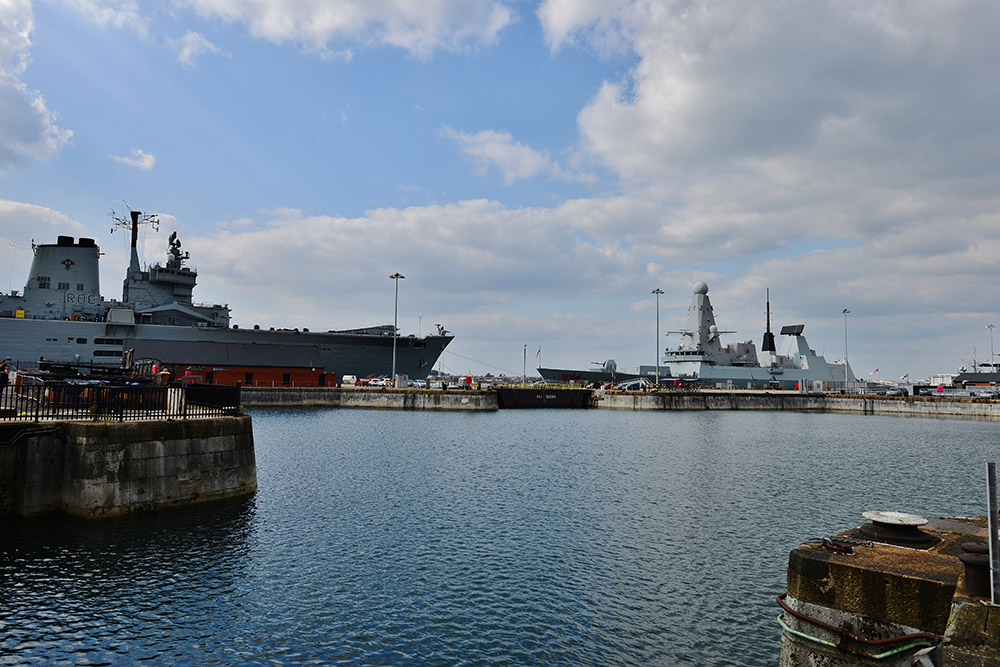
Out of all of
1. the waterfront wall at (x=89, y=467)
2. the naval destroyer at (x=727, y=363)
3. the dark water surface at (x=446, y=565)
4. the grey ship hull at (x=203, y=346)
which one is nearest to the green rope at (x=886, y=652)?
the dark water surface at (x=446, y=565)

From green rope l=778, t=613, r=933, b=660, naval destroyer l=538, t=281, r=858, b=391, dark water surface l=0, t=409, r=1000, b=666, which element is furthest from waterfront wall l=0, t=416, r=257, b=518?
naval destroyer l=538, t=281, r=858, b=391

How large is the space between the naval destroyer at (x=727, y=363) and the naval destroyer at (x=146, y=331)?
54.3 meters

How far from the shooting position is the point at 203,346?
254ft

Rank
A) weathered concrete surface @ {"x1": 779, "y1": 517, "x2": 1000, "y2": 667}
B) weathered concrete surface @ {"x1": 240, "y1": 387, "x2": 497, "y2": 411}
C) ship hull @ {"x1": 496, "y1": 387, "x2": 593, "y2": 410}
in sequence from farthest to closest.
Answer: ship hull @ {"x1": 496, "y1": 387, "x2": 593, "y2": 410} → weathered concrete surface @ {"x1": 240, "y1": 387, "x2": 497, "y2": 411} → weathered concrete surface @ {"x1": 779, "y1": 517, "x2": 1000, "y2": 667}

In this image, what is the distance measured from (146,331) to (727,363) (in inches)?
4150

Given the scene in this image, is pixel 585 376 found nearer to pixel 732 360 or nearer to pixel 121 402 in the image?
pixel 732 360

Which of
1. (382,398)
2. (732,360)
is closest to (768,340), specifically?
(732,360)

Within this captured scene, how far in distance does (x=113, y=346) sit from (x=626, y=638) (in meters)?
89.3

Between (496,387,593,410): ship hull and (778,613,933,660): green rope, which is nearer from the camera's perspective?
(778,613,933,660): green rope

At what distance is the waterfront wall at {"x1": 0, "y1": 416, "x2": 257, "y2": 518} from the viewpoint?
54.6 ft

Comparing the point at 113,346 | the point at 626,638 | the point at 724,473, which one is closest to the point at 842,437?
the point at 724,473

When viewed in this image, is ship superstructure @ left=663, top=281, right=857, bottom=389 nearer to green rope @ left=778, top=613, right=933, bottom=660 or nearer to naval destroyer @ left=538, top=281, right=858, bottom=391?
naval destroyer @ left=538, top=281, right=858, bottom=391

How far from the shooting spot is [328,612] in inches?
466

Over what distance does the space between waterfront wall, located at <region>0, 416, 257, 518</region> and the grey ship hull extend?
61367mm
